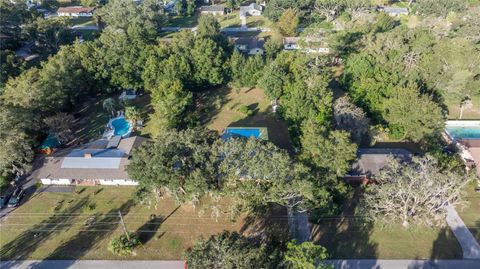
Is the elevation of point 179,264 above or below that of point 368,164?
below

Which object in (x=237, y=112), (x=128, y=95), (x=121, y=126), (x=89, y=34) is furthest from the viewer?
(x=89, y=34)

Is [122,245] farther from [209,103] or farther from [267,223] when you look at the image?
[209,103]

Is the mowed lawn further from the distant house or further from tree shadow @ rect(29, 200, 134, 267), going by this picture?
the distant house

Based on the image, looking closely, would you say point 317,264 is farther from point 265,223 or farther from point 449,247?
point 449,247

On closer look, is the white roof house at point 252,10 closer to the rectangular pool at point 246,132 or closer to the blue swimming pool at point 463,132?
the rectangular pool at point 246,132

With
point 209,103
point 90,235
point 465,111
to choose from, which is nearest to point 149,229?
point 90,235

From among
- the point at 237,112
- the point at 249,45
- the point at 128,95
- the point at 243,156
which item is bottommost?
the point at 237,112
